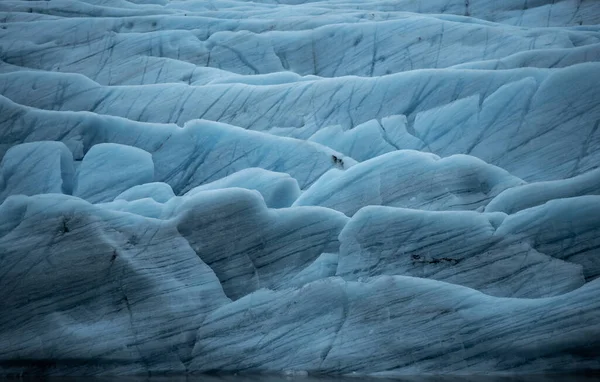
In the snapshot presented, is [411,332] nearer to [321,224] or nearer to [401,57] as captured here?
[321,224]

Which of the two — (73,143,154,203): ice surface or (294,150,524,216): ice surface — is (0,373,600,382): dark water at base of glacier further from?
(73,143,154,203): ice surface

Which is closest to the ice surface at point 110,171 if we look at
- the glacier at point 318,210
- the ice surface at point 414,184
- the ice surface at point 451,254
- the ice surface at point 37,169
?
the glacier at point 318,210

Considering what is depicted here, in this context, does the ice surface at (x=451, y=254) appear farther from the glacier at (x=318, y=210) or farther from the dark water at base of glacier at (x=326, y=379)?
the dark water at base of glacier at (x=326, y=379)

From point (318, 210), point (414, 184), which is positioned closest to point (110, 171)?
point (318, 210)

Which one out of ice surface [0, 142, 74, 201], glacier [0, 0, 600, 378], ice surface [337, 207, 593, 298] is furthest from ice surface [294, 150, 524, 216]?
ice surface [0, 142, 74, 201]

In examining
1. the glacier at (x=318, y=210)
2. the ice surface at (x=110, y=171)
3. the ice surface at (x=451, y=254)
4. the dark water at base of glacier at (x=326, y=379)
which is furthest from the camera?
the ice surface at (x=110, y=171)

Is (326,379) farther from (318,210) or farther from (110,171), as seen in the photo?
(110,171)

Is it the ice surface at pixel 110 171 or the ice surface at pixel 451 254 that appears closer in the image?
the ice surface at pixel 451 254

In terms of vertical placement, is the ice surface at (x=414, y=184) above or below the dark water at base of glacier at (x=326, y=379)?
above
